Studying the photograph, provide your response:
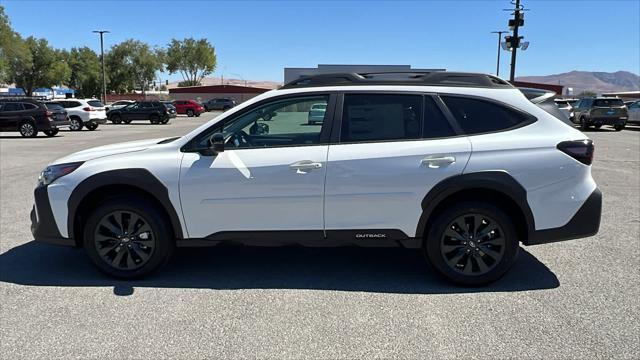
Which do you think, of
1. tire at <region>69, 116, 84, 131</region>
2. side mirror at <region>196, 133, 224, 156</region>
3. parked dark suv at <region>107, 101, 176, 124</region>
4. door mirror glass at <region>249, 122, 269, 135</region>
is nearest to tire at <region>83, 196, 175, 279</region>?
side mirror at <region>196, 133, 224, 156</region>

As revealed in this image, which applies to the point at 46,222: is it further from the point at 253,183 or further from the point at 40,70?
the point at 40,70

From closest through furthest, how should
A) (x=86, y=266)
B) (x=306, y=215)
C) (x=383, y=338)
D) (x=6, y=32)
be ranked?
(x=383, y=338)
(x=306, y=215)
(x=86, y=266)
(x=6, y=32)

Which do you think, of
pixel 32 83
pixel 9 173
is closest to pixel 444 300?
pixel 9 173

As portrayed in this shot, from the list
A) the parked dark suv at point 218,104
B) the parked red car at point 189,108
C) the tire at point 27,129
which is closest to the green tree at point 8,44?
the parked red car at point 189,108

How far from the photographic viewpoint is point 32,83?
226ft

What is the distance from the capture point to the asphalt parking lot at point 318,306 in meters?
3.22

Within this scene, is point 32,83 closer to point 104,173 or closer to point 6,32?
point 6,32

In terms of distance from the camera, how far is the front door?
160 inches

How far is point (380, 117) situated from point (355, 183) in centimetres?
64

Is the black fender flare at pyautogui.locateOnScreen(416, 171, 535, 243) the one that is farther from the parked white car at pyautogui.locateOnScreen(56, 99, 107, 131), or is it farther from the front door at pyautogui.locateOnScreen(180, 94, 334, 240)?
the parked white car at pyautogui.locateOnScreen(56, 99, 107, 131)

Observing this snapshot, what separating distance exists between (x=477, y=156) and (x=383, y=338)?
168 centimetres

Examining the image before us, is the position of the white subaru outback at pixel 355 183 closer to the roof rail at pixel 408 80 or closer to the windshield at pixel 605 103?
the roof rail at pixel 408 80

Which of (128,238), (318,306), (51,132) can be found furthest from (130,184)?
(51,132)

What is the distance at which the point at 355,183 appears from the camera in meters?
4.03
